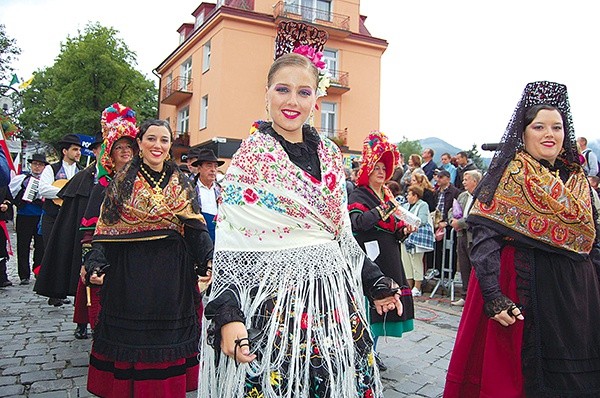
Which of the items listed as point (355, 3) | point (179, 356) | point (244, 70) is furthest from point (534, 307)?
point (355, 3)

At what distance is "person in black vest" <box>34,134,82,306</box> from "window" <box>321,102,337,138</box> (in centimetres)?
1899

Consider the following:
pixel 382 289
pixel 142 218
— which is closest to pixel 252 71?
pixel 142 218

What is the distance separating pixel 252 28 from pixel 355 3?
5.87 m

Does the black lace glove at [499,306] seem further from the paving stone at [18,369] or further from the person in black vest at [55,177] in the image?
the person in black vest at [55,177]

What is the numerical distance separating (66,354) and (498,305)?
4106 mm

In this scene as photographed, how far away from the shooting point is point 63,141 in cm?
712

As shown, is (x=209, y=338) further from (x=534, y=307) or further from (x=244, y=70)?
(x=244, y=70)

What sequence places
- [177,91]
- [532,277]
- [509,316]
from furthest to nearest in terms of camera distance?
1. [177,91]
2. [532,277]
3. [509,316]

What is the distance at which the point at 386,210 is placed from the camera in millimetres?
4680

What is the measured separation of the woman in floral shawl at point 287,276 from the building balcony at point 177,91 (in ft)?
83.9

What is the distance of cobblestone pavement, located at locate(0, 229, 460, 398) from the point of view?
165 inches

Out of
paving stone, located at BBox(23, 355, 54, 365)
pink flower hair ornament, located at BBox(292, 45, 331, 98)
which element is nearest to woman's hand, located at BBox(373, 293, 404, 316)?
pink flower hair ornament, located at BBox(292, 45, 331, 98)

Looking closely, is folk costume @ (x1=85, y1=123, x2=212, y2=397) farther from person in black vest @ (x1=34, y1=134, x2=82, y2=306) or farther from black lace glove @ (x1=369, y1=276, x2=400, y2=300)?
person in black vest @ (x1=34, y1=134, x2=82, y2=306)

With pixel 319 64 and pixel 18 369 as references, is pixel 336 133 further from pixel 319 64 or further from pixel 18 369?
pixel 319 64
